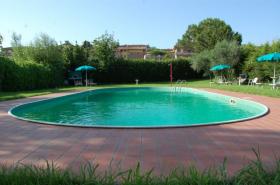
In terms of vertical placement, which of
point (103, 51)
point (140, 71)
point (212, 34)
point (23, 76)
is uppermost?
point (212, 34)

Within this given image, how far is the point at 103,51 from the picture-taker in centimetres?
2767

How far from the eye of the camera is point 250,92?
1532cm

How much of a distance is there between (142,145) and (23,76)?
16.6m

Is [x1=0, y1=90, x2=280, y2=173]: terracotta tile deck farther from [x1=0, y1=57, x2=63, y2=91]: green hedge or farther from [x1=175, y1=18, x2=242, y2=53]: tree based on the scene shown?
[x1=175, y1=18, x2=242, y2=53]: tree

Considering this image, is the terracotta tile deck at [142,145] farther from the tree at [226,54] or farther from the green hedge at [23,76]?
the tree at [226,54]

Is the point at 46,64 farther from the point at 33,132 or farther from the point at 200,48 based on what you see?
the point at 200,48

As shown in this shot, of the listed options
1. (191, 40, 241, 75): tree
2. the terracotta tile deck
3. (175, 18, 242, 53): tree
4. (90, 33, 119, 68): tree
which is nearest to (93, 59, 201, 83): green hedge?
(90, 33, 119, 68): tree

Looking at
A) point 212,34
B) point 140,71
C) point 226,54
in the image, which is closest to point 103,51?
point 140,71

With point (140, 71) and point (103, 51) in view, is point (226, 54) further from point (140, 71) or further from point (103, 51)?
point (103, 51)

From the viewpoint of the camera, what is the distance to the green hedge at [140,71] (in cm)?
2870

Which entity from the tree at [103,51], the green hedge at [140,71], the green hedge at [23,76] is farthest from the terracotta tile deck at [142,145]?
the green hedge at [140,71]

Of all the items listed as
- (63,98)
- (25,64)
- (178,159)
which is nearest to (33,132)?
(178,159)

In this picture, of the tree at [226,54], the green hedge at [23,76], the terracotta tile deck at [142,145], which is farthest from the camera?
the tree at [226,54]

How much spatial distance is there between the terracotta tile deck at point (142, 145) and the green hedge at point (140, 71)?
22.0 m
